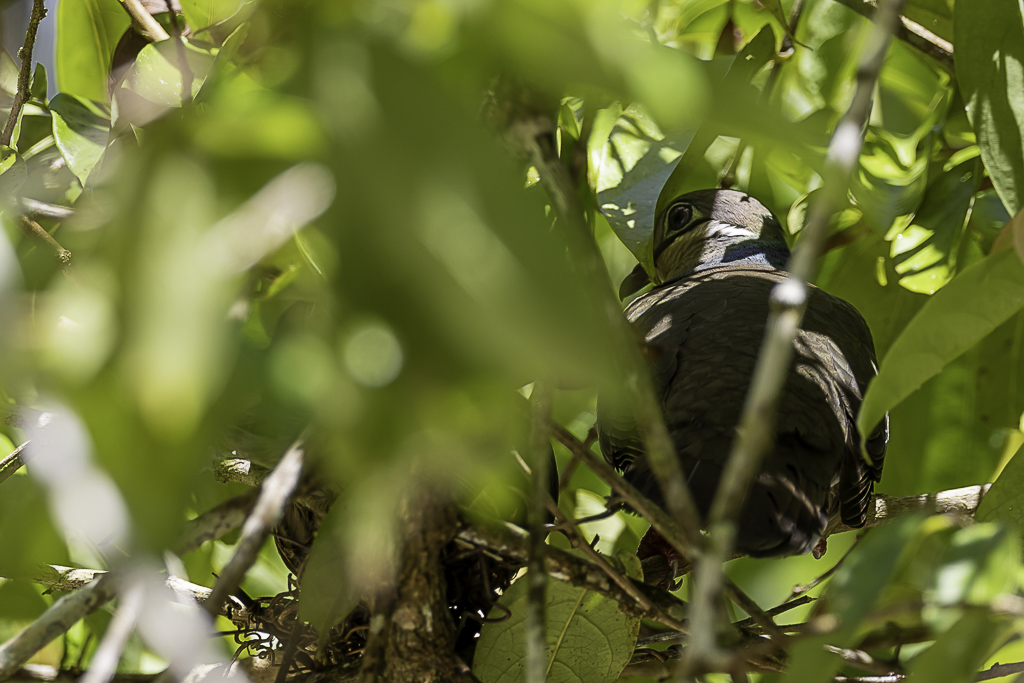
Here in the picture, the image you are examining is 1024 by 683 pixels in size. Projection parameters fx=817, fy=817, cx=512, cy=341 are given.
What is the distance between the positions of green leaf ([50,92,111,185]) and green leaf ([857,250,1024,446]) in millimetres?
940

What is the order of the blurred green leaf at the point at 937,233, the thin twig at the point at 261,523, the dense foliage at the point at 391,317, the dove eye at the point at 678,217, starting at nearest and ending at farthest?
the dense foliage at the point at 391,317 < the thin twig at the point at 261,523 < the blurred green leaf at the point at 937,233 < the dove eye at the point at 678,217

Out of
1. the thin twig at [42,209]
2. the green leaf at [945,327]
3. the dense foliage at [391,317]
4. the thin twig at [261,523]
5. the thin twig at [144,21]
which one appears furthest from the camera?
the thin twig at [144,21]

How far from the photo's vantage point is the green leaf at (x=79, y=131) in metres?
1.04

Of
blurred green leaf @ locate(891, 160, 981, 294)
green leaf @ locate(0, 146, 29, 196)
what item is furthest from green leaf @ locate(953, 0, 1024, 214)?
green leaf @ locate(0, 146, 29, 196)

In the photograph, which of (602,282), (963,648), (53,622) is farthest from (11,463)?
(963,648)

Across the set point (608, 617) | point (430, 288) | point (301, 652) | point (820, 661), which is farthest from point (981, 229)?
point (430, 288)

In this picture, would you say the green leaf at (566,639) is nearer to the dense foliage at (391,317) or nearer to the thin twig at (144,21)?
the dense foliage at (391,317)

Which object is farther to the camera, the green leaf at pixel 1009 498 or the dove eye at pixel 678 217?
the dove eye at pixel 678 217

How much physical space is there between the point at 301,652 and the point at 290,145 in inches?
26.0

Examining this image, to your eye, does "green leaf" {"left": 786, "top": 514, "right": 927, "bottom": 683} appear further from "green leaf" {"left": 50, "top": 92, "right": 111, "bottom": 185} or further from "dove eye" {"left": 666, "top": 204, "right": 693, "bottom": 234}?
"dove eye" {"left": 666, "top": 204, "right": 693, "bottom": 234}

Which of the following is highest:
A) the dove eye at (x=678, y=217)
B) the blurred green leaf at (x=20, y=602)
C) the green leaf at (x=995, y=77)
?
the green leaf at (x=995, y=77)

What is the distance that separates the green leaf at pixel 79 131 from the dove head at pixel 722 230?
1053 mm

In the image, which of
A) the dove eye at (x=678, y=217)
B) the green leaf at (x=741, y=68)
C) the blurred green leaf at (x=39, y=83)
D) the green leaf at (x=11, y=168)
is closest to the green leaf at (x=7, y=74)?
the blurred green leaf at (x=39, y=83)

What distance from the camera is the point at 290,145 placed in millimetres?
315
